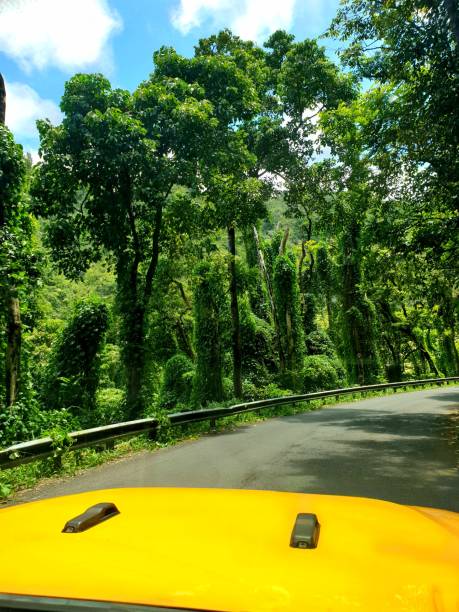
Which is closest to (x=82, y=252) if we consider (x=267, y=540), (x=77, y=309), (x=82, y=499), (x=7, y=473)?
(x=77, y=309)

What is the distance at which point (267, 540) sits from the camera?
1.65 m

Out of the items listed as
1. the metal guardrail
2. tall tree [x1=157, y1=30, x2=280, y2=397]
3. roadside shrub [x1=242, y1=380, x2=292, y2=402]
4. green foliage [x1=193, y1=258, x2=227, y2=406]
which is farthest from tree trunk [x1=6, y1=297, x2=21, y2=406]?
roadside shrub [x1=242, y1=380, x2=292, y2=402]

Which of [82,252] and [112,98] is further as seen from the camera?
[82,252]

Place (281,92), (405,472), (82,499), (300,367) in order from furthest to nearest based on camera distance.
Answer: (300,367), (281,92), (405,472), (82,499)

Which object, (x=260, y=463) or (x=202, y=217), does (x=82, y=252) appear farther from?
(x=260, y=463)

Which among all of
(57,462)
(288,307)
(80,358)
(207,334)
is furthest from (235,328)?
(57,462)

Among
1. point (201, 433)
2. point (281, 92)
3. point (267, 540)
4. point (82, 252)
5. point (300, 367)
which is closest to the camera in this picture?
point (267, 540)

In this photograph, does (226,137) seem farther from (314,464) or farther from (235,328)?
(314,464)

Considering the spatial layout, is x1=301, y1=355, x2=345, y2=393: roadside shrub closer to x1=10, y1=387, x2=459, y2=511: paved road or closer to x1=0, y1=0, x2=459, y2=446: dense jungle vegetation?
x1=0, y1=0, x2=459, y2=446: dense jungle vegetation

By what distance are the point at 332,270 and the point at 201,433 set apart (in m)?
26.6

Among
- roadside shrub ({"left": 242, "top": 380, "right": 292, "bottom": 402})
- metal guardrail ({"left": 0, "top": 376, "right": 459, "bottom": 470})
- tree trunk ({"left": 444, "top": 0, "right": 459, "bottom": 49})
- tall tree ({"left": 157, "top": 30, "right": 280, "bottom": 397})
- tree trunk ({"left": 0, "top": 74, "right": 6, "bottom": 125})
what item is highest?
tall tree ({"left": 157, "top": 30, "right": 280, "bottom": 397})

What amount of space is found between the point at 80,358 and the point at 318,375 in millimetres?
18190

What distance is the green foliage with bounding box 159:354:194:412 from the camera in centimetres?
2758

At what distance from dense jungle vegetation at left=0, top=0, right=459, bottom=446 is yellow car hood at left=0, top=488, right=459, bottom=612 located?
8.04 metres
